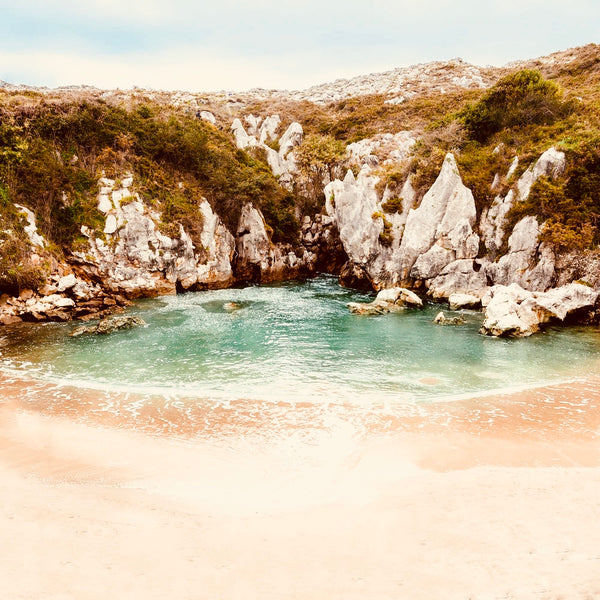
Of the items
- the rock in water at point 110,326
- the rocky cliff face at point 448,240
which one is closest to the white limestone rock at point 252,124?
the rocky cliff face at point 448,240

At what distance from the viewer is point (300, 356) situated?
17.5 m

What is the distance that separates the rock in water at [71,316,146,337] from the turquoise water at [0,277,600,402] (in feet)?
2.10

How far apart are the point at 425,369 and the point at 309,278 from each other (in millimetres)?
27569

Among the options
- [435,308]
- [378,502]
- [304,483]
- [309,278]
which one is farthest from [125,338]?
[309,278]

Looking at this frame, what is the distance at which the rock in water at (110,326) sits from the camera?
68.6ft

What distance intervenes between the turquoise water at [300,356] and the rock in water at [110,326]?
2.10 feet

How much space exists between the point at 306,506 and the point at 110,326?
17538 mm

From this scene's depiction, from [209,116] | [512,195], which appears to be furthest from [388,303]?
[209,116]

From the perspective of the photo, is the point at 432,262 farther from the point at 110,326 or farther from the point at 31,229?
the point at 31,229

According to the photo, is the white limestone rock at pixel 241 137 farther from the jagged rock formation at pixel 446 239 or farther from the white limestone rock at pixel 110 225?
the white limestone rock at pixel 110 225

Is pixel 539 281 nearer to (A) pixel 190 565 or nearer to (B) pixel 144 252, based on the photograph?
(A) pixel 190 565

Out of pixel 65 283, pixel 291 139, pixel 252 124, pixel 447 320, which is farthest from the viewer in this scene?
pixel 252 124

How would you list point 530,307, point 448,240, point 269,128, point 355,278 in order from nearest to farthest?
point 530,307 < point 448,240 < point 355,278 < point 269,128

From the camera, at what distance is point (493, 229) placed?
2909 centimetres
